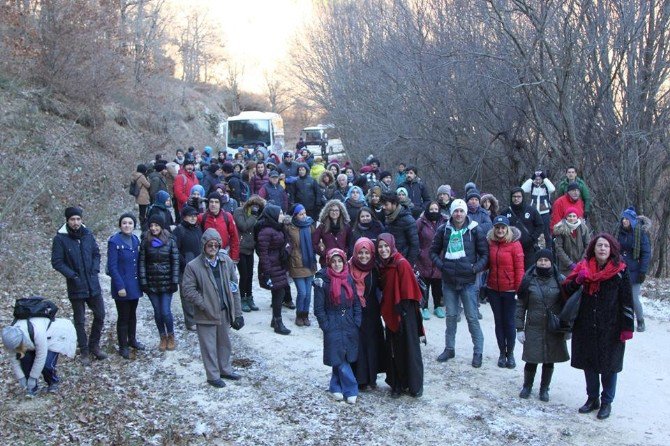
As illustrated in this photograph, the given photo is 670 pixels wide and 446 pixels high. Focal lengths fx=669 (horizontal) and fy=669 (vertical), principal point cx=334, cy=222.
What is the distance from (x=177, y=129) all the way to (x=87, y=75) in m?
15.8

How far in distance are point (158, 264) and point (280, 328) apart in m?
1.98

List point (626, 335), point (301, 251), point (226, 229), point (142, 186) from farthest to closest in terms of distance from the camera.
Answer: point (142, 186) → point (226, 229) → point (301, 251) → point (626, 335)

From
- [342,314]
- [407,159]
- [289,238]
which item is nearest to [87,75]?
[407,159]

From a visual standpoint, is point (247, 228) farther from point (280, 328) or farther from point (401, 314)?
point (401, 314)

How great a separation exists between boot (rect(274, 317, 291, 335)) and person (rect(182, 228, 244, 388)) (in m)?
1.69

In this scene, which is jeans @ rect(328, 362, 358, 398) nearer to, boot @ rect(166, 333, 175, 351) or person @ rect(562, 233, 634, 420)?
person @ rect(562, 233, 634, 420)

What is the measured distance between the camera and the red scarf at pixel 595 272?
20.2ft

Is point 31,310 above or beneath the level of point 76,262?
beneath

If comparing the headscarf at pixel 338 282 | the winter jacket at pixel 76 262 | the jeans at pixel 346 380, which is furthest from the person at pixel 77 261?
the jeans at pixel 346 380

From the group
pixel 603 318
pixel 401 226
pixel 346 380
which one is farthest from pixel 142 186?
pixel 603 318

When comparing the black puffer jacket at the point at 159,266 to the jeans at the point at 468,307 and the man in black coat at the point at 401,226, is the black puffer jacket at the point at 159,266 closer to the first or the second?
the man in black coat at the point at 401,226

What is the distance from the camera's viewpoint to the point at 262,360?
7.99m

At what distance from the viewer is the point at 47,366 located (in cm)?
664

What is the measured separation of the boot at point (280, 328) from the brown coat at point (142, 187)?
6.85 metres
